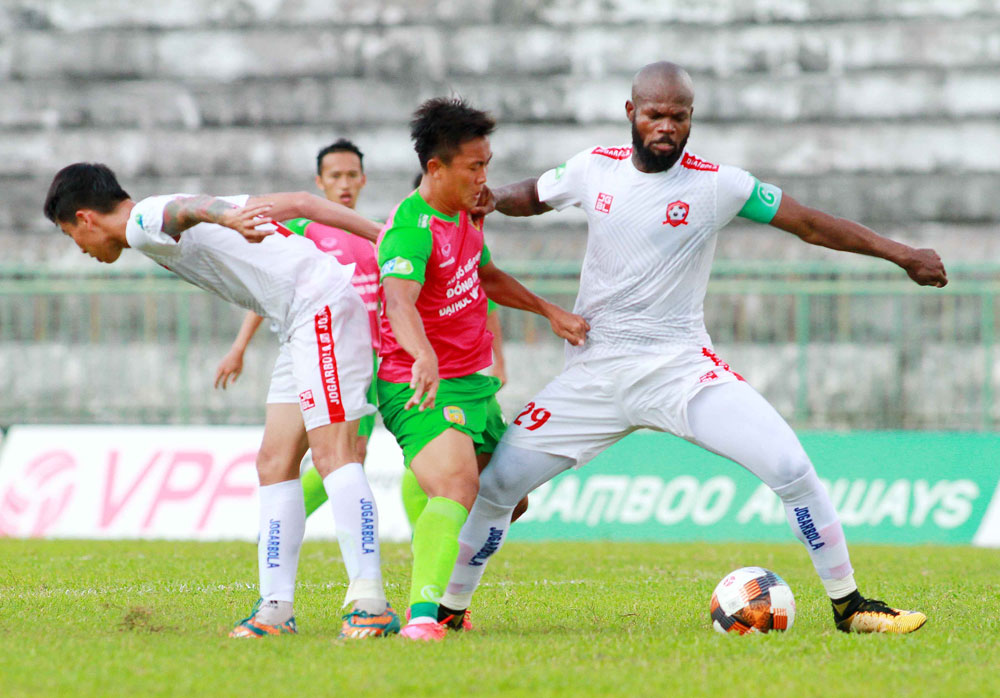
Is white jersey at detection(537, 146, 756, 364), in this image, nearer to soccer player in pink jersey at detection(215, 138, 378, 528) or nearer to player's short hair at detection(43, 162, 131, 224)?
soccer player in pink jersey at detection(215, 138, 378, 528)

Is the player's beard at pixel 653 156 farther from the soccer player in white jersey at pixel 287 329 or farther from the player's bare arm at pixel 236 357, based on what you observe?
the player's bare arm at pixel 236 357

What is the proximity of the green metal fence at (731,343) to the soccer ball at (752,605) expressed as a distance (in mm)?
8326

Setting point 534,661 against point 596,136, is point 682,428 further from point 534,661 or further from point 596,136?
point 596,136

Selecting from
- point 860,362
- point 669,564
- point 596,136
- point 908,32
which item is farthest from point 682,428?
point 908,32

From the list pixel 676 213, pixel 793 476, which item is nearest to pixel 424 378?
pixel 676 213

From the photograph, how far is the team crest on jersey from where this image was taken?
6.30m

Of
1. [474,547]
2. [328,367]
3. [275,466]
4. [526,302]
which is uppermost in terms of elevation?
[526,302]

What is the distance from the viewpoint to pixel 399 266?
5.94 meters

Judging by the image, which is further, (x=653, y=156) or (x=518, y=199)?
(x=518, y=199)

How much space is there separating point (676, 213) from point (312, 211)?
161 centimetres

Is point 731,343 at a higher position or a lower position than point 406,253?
lower

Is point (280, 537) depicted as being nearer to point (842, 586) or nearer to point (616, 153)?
point (616, 153)

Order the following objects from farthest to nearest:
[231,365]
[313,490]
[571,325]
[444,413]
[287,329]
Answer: [231,365] → [313,490] → [571,325] → [287,329] → [444,413]

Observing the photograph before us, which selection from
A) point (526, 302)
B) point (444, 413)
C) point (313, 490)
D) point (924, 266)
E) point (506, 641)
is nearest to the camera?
point (506, 641)
